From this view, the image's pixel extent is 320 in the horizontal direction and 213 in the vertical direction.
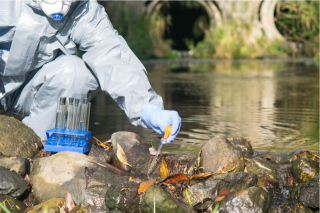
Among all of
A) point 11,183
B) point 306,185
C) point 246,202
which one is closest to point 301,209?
point 306,185

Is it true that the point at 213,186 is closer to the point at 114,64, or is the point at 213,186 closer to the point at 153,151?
the point at 153,151

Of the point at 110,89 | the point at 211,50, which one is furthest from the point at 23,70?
the point at 211,50

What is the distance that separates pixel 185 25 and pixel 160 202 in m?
20.3

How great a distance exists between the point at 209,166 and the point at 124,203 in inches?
26.9

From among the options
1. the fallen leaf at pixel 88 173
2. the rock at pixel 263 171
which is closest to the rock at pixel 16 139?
the fallen leaf at pixel 88 173

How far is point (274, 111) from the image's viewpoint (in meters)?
4.62

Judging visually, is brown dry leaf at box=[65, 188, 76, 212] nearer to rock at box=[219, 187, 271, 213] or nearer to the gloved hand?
the gloved hand

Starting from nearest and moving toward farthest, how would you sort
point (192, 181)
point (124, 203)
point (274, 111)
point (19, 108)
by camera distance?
1. point (124, 203)
2. point (192, 181)
3. point (19, 108)
4. point (274, 111)

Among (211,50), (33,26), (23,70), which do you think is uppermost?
(33,26)

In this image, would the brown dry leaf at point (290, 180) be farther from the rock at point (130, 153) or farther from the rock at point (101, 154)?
the rock at point (101, 154)

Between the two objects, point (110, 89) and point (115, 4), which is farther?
point (115, 4)

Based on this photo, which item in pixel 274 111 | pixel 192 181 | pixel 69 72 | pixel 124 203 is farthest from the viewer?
pixel 274 111

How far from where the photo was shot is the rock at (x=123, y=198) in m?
2.09

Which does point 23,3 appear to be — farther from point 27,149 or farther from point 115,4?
point 115,4
